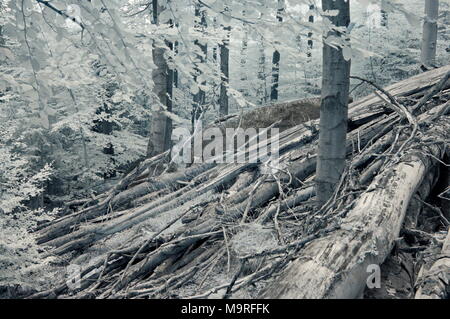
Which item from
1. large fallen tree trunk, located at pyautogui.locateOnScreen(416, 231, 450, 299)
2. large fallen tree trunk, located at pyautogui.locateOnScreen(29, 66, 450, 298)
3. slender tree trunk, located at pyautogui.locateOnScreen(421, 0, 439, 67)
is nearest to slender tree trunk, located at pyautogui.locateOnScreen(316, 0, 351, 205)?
large fallen tree trunk, located at pyautogui.locateOnScreen(29, 66, 450, 298)

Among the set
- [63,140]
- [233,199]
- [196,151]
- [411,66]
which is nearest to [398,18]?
[411,66]

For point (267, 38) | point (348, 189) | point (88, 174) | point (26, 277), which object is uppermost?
point (267, 38)

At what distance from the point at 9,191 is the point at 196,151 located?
3.38 m

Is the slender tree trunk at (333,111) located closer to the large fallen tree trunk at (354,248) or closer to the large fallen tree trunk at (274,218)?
the large fallen tree trunk at (274,218)

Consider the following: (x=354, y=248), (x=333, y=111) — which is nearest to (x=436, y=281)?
(x=354, y=248)

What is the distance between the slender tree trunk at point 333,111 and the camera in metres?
2.91

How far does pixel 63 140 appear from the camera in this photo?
1202cm

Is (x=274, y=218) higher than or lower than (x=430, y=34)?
lower

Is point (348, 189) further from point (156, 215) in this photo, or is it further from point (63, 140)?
point (63, 140)

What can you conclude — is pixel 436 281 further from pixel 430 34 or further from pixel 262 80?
pixel 262 80

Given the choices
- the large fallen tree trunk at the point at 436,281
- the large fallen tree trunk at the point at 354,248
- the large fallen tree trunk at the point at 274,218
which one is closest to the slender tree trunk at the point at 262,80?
the large fallen tree trunk at the point at 274,218

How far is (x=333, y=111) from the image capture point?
10.1 ft

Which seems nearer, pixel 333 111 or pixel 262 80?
pixel 333 111

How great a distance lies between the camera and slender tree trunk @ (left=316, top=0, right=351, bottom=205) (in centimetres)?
291
